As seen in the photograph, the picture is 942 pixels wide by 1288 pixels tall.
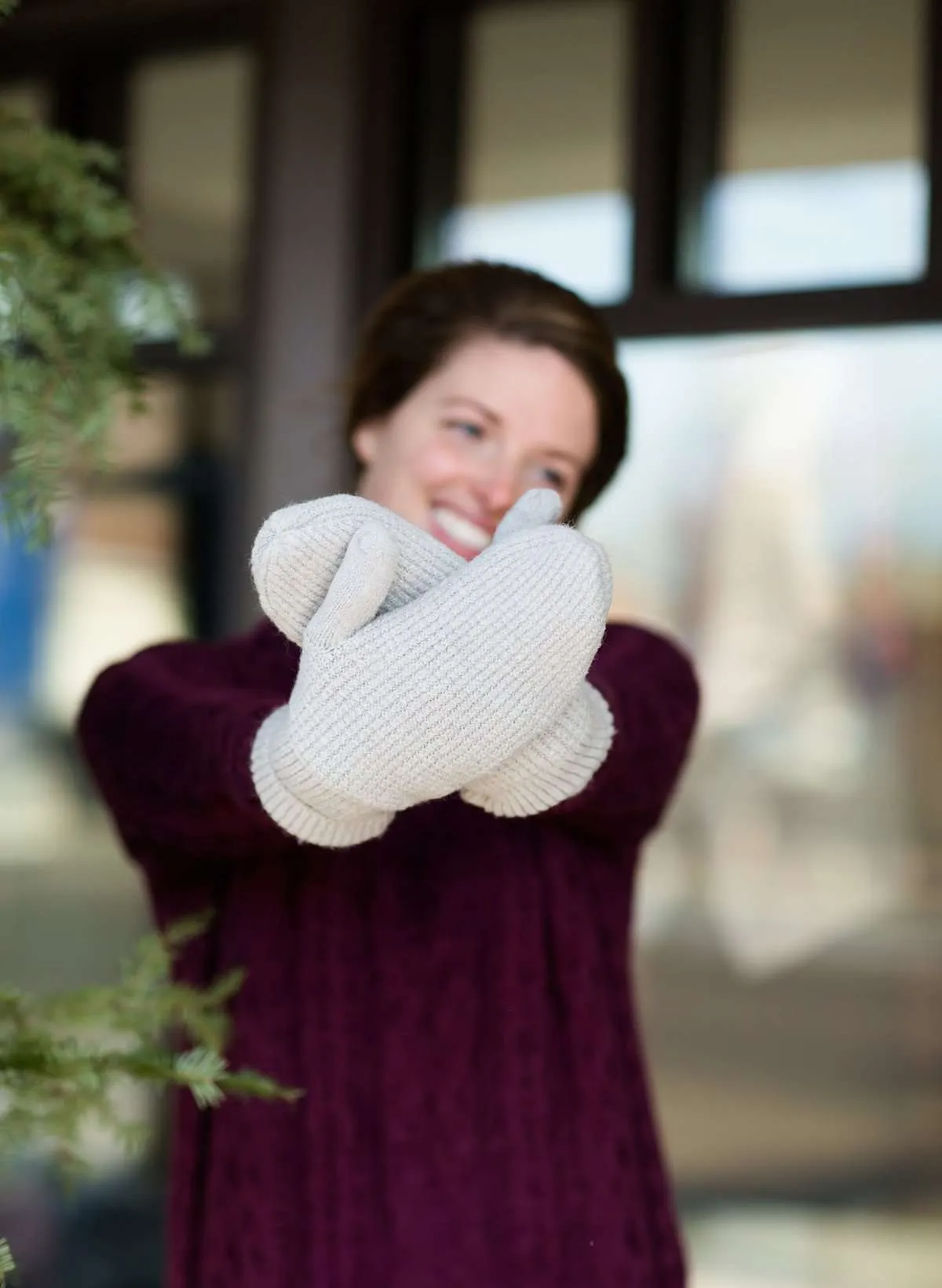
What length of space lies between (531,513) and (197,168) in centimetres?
209

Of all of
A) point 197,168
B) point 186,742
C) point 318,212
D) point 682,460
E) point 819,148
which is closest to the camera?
point 186,742

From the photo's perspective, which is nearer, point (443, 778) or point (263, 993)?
point (443, 778)

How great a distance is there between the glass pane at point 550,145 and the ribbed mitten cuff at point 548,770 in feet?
5.60

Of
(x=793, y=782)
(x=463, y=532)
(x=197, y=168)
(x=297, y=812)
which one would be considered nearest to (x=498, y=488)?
(x=463, y=532)

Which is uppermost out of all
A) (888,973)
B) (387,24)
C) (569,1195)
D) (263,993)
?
(387,24)

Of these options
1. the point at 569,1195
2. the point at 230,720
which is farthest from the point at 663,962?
the point at 230,720

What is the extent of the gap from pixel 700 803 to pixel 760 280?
1.02 metres

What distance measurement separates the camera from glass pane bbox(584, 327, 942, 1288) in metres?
2.90

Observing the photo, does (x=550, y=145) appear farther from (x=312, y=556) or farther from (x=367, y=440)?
(x=312, y=556)

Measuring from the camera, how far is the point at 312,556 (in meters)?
0.88

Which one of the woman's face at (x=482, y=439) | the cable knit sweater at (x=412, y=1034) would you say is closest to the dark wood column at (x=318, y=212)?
the woman's face at (x=482, y=439)

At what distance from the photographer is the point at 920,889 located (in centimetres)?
303

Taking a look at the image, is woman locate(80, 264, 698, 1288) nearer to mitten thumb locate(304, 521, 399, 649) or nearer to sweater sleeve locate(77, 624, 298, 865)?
sweater sleeve locate(77, 624, 298, 865)

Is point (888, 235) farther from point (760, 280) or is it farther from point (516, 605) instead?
point (516, 605)
